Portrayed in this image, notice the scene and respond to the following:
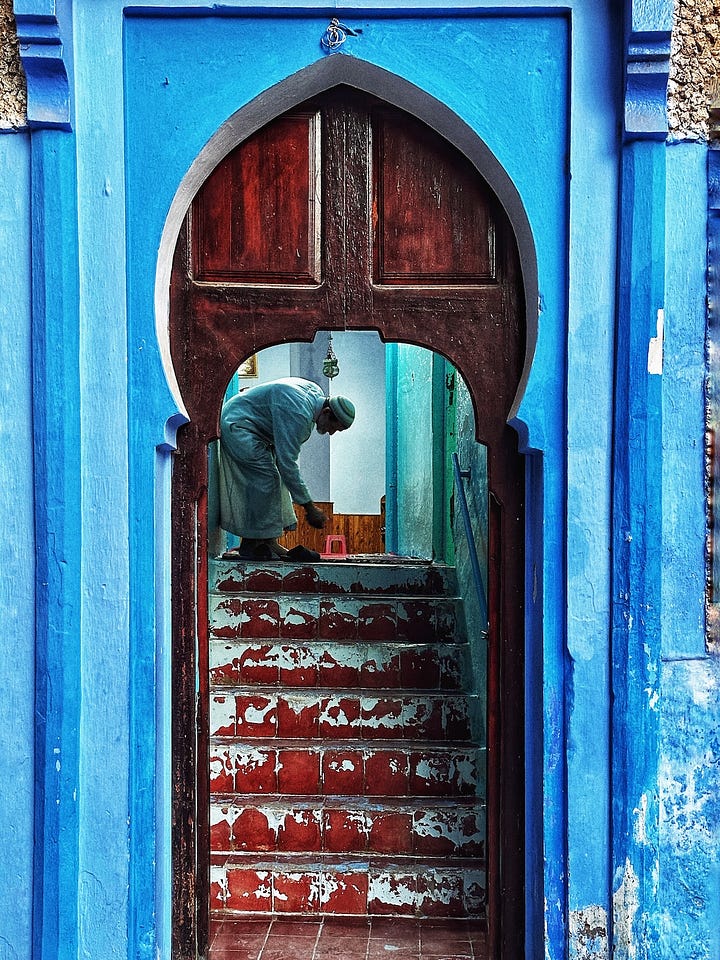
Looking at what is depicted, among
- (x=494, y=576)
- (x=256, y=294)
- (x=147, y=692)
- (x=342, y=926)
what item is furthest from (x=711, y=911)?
(x=256, y=294)

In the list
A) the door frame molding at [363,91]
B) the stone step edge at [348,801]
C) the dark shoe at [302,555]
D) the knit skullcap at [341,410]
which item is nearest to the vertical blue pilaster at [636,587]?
the door frame molding at [363,91]

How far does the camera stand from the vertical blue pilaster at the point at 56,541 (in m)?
3.17

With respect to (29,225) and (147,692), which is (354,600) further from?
(29,225)

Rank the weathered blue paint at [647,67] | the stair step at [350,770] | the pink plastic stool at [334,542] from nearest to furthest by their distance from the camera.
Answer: the weathered blue paint at [647,67], the stair step at [350,770], the pink plastic stool at [334,542]

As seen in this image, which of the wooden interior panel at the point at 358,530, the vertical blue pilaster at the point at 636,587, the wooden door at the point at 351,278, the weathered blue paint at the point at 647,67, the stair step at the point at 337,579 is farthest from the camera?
the wooden interior panel at the point at 358,530

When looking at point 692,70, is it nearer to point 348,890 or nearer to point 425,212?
point 425,212

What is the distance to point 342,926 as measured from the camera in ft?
13.4

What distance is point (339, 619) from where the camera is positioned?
553 cm

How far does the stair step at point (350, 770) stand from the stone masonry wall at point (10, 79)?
2883mm

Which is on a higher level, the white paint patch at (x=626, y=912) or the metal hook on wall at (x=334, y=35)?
the metal hook on wall at (x=334, y=35)

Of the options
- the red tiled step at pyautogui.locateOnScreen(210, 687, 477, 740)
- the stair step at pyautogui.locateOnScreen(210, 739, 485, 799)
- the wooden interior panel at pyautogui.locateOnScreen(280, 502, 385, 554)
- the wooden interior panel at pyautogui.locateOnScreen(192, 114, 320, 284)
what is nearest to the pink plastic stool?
the wooden interior panel at pyautogui.locateOnScreen(280, 502, 385, 554)

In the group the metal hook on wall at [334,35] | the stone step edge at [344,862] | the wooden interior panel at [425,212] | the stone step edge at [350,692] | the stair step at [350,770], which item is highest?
the metal hook on wall at [334,35]

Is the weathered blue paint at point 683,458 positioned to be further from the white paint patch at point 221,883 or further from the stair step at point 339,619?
the stair step at point 339,619

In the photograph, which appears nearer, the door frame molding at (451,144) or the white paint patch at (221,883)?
the door frame molding at (451,144)
